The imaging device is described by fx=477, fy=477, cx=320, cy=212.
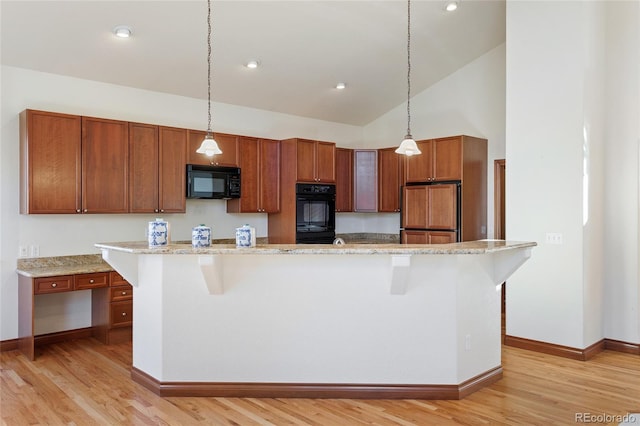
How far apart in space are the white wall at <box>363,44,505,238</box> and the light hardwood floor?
9.36 feet

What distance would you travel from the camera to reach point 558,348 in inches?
166

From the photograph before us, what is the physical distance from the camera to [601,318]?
14.5 ft

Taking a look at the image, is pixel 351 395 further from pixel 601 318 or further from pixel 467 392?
pixel 601 318

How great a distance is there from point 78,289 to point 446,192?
4238 millimetres

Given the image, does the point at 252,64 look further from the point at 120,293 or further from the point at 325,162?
the point at 120,293

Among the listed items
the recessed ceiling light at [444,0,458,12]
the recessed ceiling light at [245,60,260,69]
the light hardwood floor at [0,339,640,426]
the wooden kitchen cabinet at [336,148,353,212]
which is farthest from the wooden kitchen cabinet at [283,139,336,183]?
the light hardwood floor at [0,339,640,426]

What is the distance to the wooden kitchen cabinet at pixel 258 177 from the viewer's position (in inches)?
227

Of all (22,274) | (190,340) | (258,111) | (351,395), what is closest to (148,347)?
(190,340)

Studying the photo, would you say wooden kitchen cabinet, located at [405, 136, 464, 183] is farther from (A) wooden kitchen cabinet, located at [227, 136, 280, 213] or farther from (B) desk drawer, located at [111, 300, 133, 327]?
(B) desk drawer, located at [111, 300, 133, 327]

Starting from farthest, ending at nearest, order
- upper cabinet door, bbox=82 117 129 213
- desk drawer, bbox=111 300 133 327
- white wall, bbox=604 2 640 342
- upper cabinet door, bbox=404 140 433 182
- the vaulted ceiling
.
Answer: upper cabinet door, bbox=404 140 433 182
desk drawer, bbox=111 300 133 327
upper cabinet door, bbox=82 117 129 213
white wall, bbox=604 2 640 342
the vaulted ceiling

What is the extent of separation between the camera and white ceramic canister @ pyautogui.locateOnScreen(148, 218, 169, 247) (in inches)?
122

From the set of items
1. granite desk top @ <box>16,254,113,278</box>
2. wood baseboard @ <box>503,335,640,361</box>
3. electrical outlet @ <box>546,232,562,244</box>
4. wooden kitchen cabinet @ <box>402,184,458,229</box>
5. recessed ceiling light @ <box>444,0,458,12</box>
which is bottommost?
wood baseboard @ <box>503,335,640,361</box>

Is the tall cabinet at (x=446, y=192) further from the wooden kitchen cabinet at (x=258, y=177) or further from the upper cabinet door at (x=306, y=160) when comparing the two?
the wooden kitchen cabinet at (x=258, y=177)

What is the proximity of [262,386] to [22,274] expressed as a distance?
2652mm
